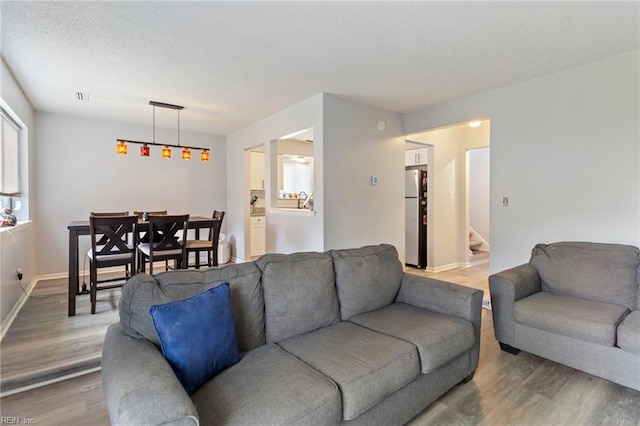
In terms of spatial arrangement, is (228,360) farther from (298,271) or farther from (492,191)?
(492,191)

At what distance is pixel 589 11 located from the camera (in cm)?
209

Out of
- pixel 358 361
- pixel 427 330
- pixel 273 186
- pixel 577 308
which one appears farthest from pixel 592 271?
pixel 273 186

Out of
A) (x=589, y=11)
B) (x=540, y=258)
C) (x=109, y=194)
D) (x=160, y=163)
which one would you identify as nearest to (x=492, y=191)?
(x=540, y=258)

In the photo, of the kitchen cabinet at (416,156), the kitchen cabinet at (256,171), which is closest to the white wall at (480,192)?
the kitchen cabinet at (416,156)

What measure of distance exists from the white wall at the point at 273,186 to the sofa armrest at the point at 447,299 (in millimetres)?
1596

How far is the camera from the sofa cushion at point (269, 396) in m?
1.15

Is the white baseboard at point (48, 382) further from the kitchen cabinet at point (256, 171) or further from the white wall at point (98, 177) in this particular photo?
the kitchen cabinet at point (256, 171)

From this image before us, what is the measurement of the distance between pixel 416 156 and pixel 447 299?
3.90 metres

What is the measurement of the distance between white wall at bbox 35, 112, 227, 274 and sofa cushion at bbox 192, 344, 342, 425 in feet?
15.6

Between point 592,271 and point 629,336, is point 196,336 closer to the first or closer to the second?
point 629,336

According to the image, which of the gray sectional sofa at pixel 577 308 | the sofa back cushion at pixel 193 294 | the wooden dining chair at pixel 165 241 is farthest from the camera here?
the wooden dining chair at pixel 165 241

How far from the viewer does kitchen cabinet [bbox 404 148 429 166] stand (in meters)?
5.44

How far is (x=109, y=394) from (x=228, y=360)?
483 mm

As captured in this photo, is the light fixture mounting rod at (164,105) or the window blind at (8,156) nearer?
the window blind at (8,156)
